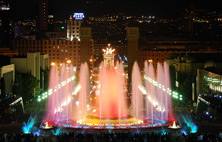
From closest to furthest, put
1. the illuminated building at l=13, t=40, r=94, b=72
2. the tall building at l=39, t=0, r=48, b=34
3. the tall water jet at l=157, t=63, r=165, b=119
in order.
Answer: the tall water jet at l=157, t=63, r=165, b=119
the illuminated building at l=13, t=40, r=94, b=72
the tall building at l=39, t=0, r=48, b=34

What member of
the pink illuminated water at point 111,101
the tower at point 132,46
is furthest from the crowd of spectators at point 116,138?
the tower at point 132,46

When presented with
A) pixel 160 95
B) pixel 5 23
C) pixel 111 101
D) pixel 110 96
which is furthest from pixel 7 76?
pixel 5 23

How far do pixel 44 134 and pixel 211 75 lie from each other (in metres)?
34.8

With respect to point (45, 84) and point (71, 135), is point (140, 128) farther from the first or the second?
point (45, 84)

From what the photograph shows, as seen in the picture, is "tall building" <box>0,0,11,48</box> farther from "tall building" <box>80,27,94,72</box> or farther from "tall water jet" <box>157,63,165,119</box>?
"tall water jet" <box>157,63,165,119</box>

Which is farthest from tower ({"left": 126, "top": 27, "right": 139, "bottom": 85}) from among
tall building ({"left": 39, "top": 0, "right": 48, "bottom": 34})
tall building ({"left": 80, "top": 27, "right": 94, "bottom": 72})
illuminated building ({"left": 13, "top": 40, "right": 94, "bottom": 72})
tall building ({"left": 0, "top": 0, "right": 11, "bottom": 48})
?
tall building ({"left": 39, "top": 0, "right": 48, "bottom": 34})

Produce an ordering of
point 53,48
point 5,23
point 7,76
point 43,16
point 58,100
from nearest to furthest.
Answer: point 58,100
point 7,76
point 53,48
point 5,23
point 43,16

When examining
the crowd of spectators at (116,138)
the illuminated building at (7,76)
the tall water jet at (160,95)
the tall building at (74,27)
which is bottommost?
the tall water jet at (160,95)

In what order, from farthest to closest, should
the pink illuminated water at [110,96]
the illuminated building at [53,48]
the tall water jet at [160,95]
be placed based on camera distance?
the illuminated building at [53,48], the tall water jet at [160,95], the pink illuminated water at [110,96]

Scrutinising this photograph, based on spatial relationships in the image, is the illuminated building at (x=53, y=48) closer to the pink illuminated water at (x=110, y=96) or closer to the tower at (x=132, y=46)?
the tower at (x=132, y=46)

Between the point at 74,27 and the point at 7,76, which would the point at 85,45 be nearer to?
the point at 74,27

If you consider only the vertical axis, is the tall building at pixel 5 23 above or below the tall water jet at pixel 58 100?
above

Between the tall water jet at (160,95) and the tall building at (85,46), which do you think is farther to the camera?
the tall building at (85,46)

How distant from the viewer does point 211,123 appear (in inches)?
1395
